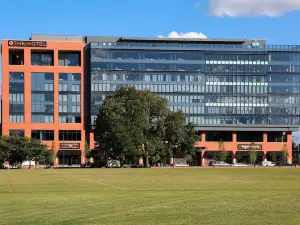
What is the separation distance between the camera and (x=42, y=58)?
17312 centimetres

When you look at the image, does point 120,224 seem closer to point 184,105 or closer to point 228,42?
point 184,105

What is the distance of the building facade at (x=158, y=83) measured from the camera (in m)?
169

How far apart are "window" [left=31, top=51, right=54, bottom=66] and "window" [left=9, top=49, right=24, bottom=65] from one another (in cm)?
357

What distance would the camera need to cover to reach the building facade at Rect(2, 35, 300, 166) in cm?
16875

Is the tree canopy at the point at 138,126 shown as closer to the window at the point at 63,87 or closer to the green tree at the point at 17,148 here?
the green tree at the point at 17,148

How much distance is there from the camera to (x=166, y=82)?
6698 inches

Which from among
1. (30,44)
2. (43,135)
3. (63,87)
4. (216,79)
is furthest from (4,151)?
(216,79)

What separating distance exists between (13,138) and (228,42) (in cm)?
7913

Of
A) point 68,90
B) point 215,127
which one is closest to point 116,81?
point 68,90

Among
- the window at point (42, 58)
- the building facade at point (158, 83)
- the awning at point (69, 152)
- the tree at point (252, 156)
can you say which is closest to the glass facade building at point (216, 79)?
the building facade at point (158, 83)

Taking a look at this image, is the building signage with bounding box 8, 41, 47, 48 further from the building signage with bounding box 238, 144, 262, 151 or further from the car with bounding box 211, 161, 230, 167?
the building signage with bounding box 238, 144, 262, 151

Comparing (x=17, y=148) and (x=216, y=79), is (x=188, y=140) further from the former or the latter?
(x=216, y=79)

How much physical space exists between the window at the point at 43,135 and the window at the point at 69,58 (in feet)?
71.3

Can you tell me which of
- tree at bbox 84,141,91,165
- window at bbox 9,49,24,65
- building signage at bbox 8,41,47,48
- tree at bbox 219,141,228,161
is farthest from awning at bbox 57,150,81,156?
tree at bbox 219,141,228,161
